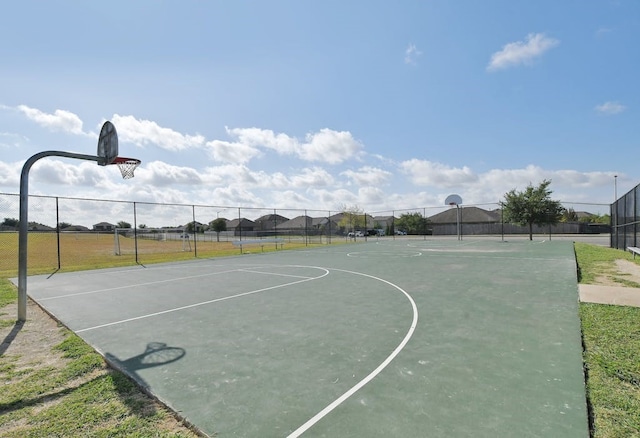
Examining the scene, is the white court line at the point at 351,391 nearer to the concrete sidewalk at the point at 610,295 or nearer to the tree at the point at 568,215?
the concrete sidewalk at the point at 610,295

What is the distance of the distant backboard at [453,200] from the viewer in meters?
32.7

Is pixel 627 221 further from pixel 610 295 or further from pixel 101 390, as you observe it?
pixel 101 390

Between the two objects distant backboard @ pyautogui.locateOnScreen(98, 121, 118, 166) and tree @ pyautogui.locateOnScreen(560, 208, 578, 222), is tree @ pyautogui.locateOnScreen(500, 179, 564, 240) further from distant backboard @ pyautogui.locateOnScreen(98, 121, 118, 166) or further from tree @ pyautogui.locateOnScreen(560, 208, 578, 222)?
distant backboard @ pyautogui.locateOnScreen(98, 121, 118, 166)

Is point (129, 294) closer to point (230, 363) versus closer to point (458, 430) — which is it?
point (230, 363)

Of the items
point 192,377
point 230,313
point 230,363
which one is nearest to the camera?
point 192,377

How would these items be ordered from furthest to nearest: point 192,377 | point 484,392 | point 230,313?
point 230,313
point 192,377
point 484,392

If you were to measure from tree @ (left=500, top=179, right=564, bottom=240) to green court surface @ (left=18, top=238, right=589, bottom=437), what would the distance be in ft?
69.1

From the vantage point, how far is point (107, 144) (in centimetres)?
636

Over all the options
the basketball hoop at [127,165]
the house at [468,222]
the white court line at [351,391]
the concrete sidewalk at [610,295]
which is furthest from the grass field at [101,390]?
the house at [468,222]

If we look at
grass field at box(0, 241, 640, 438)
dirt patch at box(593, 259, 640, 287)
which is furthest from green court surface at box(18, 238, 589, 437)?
dirt patch at box(593, 259, 640, 287)

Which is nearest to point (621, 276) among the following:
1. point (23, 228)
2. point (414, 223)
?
point (23, 228)

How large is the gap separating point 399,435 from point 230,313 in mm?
4057

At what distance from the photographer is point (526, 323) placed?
480cm

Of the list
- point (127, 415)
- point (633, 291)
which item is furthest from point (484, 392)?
point (633, 291)
